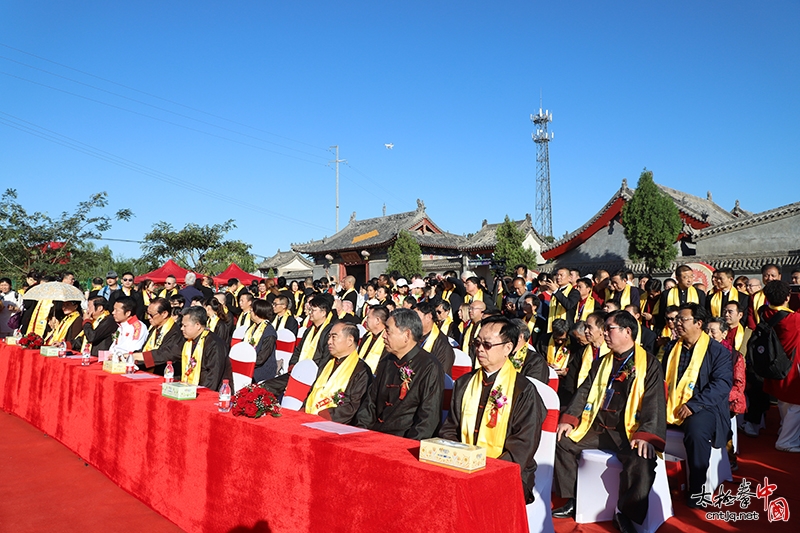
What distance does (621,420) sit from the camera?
437 centimetres

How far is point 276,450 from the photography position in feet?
10.7

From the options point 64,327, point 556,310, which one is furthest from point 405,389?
point 64,327

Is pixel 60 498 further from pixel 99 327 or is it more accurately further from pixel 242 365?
pixel 99 327

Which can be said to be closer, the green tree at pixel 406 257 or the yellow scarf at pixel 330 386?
the yellow scarf at pixel 330 386

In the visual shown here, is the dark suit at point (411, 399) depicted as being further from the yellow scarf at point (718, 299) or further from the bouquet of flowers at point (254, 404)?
the yellow scarf at point (718, 299)

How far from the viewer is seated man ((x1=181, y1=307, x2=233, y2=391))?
18.3 feet

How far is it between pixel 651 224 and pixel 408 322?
1442 cm

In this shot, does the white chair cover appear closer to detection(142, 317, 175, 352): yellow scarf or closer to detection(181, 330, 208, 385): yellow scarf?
detection(181, 330, 208, 385): yellow scarf

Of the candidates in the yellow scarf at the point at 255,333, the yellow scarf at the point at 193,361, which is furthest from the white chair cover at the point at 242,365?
the yellow scarf at the point at 255,333

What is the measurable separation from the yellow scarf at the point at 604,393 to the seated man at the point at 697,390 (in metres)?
0.60

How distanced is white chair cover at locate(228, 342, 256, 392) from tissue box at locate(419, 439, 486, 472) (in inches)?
137

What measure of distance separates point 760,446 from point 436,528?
17.4 feet

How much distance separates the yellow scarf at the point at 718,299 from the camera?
747 centimetres

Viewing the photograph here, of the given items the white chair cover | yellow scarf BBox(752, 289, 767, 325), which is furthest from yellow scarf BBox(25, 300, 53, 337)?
yellow scarf BBox(752, 289, 767, 325)
